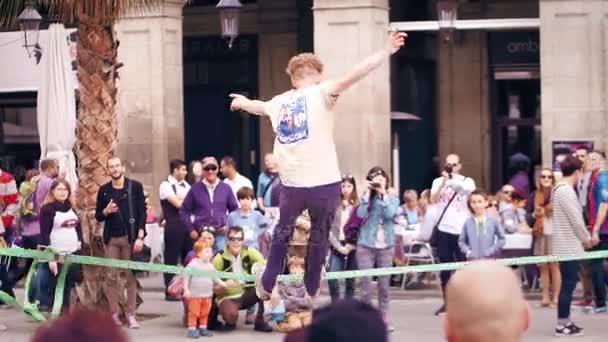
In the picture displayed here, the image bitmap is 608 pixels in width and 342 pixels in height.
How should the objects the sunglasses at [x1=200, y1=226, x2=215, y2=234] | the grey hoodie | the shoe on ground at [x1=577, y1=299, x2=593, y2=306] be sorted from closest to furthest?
the sunglasses at [x1=200, y1=226, x2=215, y2=234]
the grey hoodie
the shoe on ground at [x1=577, y1=299, x2=593, y2=306]

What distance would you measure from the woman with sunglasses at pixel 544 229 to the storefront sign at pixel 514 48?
360 inches

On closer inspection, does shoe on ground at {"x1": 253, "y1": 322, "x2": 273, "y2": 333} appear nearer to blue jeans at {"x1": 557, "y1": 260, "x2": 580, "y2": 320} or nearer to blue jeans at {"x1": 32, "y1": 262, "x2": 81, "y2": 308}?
blue jeans at {"x1": 32, "y1": 262, "x2": 81, "y2": 308}

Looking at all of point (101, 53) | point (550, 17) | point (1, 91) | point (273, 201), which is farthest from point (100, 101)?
point (1, 91)

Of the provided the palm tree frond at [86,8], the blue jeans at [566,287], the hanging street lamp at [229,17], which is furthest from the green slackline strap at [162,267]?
the hanging street lamp at [229,17]

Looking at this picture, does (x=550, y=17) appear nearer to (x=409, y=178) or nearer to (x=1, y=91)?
(x=409, y=178)

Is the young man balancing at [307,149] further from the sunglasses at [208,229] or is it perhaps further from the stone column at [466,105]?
the stone column at [466,105]

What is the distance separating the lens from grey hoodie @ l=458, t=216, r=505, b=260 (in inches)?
655

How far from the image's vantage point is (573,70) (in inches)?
882

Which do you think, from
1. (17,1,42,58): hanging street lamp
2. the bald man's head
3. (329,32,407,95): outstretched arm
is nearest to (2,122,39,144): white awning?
(17,1,42,58): hanging street lamp

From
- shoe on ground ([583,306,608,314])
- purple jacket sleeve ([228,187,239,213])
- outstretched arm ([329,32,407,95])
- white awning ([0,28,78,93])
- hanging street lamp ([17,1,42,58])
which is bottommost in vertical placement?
shoe on ground ([583,306,608,314])

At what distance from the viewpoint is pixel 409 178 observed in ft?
96.1

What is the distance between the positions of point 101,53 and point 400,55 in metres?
13.7

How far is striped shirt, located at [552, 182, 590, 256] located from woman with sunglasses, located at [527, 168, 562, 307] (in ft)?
7.83

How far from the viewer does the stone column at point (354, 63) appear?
23.1 m
